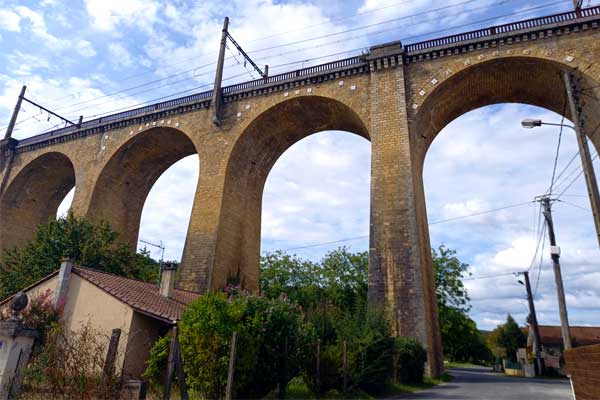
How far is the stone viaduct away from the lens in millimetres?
14781

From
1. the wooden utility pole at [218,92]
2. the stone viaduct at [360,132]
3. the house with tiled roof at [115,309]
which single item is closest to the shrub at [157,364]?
the house with tiled roof at [115,309]

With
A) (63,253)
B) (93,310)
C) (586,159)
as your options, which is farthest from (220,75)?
(586,159)

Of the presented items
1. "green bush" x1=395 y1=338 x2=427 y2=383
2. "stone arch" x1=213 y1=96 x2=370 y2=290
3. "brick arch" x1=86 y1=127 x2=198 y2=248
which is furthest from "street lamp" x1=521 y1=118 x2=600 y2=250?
"brick arch" x1=86 y1=127 x2=198 y2=248

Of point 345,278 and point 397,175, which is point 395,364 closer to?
point 397,175

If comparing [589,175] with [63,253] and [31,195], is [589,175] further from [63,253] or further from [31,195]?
[31,195]

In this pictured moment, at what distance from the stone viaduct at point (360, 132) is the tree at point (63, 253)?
2928 mm

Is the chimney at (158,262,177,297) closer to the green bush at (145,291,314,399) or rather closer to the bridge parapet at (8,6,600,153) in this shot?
the green bush at (145,291,314,399)

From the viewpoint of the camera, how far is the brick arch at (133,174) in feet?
75.2

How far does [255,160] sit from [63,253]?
10144mm

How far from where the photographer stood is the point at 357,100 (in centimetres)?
1791

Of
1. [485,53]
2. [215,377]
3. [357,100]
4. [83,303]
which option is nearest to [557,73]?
[485,53]

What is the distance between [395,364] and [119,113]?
21216 mm

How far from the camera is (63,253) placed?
18.5 m

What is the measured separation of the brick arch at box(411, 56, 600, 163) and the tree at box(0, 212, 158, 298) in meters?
15.3
